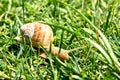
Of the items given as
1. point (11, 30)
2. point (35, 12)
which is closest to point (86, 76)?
point (11, 30)

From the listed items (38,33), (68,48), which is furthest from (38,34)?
(68,48)

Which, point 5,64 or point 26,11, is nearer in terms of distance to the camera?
point 5,64

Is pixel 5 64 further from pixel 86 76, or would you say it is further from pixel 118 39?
pixel 118 39

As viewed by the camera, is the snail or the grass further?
the snail

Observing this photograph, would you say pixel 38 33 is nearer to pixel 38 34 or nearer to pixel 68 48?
pixel 38 34
